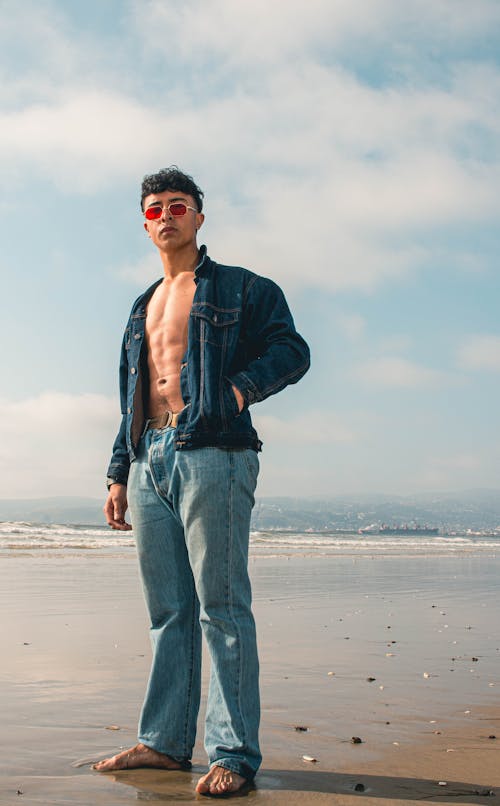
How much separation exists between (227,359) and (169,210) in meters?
0.76

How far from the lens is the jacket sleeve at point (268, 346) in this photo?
2980 mm

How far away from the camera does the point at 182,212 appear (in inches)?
133

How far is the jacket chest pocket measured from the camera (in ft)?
10.2

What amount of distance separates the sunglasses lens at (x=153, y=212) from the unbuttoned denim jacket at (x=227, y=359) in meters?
0.29

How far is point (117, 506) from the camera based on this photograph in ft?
11.4

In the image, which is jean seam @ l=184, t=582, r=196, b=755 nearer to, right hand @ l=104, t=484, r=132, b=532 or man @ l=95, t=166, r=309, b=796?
man @ l=95, t=166, r=309, b=796

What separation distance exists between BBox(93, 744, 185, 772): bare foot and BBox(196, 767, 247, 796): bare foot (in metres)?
0.36

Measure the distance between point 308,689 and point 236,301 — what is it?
8.47ft

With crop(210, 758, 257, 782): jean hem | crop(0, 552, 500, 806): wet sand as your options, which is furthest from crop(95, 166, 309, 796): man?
crop(0, 552, 500, 806): wet sand

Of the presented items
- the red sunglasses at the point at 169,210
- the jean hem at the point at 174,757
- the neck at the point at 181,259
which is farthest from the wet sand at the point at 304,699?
the red sunglasses at the point at 169,210

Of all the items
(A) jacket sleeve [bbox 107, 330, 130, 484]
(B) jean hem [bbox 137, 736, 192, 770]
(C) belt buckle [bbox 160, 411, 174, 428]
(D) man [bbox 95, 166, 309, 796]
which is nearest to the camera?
(D) man [bbox 95, 166, 309, 796]

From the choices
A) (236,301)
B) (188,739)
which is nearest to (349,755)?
(188,739)

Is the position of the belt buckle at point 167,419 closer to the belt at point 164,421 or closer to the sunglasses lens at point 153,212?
the belt at point 164,421

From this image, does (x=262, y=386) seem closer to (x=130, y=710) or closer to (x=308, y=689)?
(x=130, y=710)
